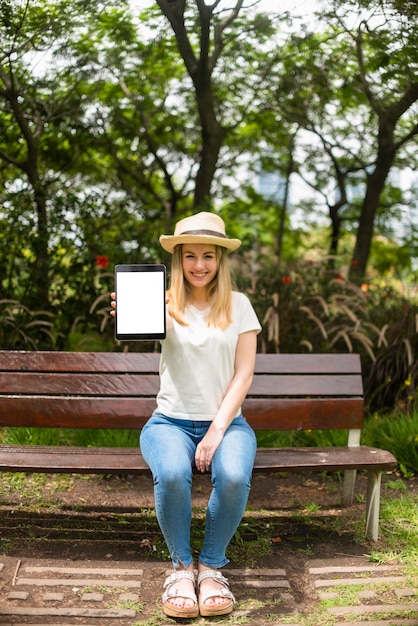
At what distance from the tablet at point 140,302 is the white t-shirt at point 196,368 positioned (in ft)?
0.48

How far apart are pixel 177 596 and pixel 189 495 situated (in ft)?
1.32

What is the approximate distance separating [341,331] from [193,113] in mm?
3234

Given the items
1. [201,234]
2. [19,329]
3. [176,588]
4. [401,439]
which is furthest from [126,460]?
[19,329]

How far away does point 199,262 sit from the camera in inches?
125

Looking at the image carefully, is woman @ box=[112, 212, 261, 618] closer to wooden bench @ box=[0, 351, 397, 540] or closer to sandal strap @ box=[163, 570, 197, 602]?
sandal strap @ box=[163, 570, 197, 602]

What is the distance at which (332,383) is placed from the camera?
3826 mm

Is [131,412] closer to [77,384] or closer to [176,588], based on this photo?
[77,384]

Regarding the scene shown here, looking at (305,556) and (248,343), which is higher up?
(248,343)

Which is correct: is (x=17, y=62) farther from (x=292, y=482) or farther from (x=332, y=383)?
(x=292, y=482)

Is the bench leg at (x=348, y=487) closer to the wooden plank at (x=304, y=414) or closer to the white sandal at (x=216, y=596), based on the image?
the wooden plank at (x=304, y=414)

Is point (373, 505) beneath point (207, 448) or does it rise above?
beneath

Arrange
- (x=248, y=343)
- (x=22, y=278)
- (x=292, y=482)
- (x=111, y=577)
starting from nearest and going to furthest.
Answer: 1. (x=111, y=577)
2. (x=248, y=343)
3. (x=292, y=482)
4. (x=22, y=278)

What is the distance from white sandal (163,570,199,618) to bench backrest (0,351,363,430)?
106cm

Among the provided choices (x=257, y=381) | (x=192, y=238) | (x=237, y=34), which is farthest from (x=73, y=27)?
(x=257, y=381)
